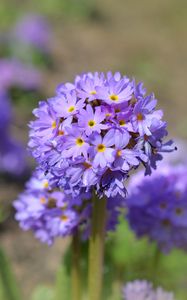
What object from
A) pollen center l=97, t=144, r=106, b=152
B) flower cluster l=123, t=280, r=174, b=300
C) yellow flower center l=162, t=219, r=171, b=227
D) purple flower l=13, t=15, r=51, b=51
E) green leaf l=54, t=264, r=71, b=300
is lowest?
flower cluster l=123, t=280, r=174, b=300

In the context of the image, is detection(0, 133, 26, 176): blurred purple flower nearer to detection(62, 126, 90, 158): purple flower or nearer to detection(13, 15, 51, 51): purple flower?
detection(13, 15, 51, 51): purple flower

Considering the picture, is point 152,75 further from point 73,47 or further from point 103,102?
point 103,102

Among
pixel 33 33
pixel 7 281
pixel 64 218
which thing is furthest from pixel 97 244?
pixel 33 33

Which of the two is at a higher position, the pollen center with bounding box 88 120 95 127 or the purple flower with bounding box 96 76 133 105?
the purple flower with bounding box 96 76 133 105

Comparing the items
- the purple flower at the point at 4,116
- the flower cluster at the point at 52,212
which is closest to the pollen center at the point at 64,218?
the flower cluster at the point at 52,212

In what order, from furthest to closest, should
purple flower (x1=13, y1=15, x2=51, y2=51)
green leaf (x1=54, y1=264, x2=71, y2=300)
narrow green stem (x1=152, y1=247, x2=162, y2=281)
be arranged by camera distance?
purple flower (x1=13, y1=15, x2=51, y2=51), narrow green stem (x1=152, y1=247, x2=162, y2=281), green leaf (x1=54, y1=264, x2=71, y2=300)

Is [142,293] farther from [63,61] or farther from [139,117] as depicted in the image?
[63,61]

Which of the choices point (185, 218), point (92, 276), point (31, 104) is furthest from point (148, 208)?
point (31, 104)


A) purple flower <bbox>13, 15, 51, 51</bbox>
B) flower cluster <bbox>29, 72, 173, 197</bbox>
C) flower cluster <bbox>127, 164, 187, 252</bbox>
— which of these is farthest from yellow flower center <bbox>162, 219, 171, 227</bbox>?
purple flower <bbox>13, 15, 51, 51</bbox>

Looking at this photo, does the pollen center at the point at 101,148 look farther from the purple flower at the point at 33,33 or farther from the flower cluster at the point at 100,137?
the purple flower at the point at 33,33
